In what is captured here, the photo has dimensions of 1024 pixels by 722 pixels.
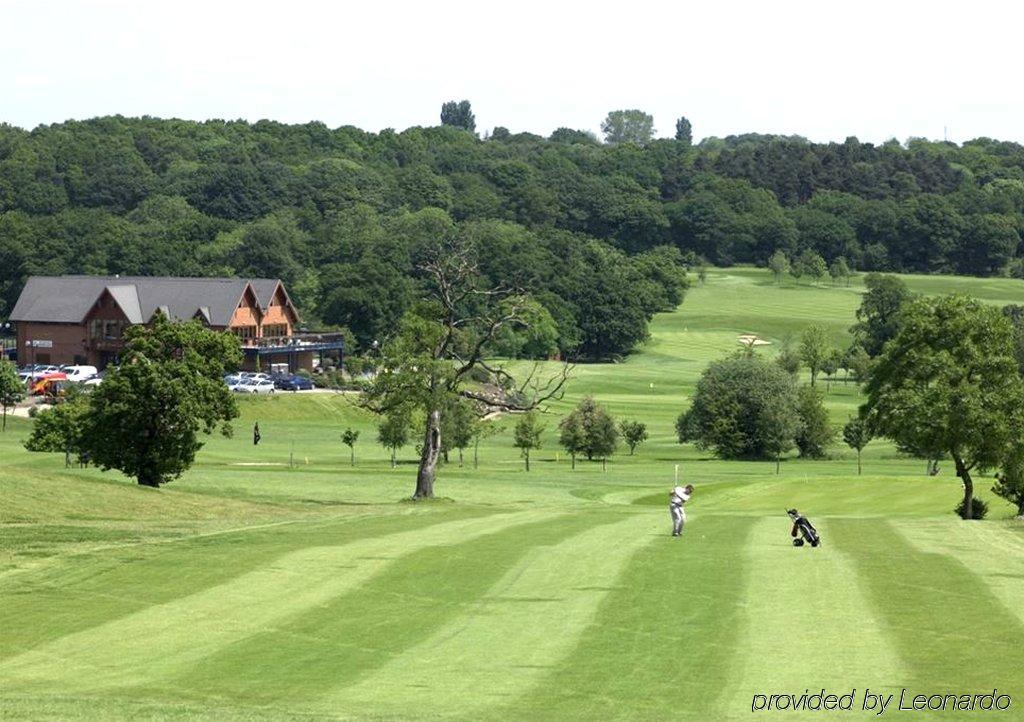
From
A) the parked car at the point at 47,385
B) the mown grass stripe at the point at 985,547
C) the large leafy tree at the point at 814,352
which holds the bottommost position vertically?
the mown grass stripe at the point at 985,547

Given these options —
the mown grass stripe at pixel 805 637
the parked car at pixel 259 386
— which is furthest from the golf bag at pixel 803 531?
the parked car at pixel 259 386

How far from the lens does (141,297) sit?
525ft

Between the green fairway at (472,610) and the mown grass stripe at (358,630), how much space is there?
0.07 m

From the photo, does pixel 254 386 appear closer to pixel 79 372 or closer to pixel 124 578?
pixel 79 372

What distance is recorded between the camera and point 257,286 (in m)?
164

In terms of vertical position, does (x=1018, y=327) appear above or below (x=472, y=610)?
above

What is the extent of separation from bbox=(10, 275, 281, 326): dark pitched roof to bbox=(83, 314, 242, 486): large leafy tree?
97.6 meters

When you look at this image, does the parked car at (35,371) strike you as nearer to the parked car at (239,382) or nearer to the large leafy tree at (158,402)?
the parked car at (239,382)

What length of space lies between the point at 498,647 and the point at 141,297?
137239 millimetres

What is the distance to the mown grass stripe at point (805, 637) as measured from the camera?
24.4 metres

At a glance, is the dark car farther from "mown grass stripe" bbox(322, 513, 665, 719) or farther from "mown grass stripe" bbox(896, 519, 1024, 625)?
"mown grass stripe" bbox(322, 513, 665, 719)

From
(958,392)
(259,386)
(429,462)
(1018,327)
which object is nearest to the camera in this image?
(429,462)

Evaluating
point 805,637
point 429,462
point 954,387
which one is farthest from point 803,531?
point 954,387

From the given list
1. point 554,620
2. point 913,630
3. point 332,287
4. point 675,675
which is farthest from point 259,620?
point 332,287
